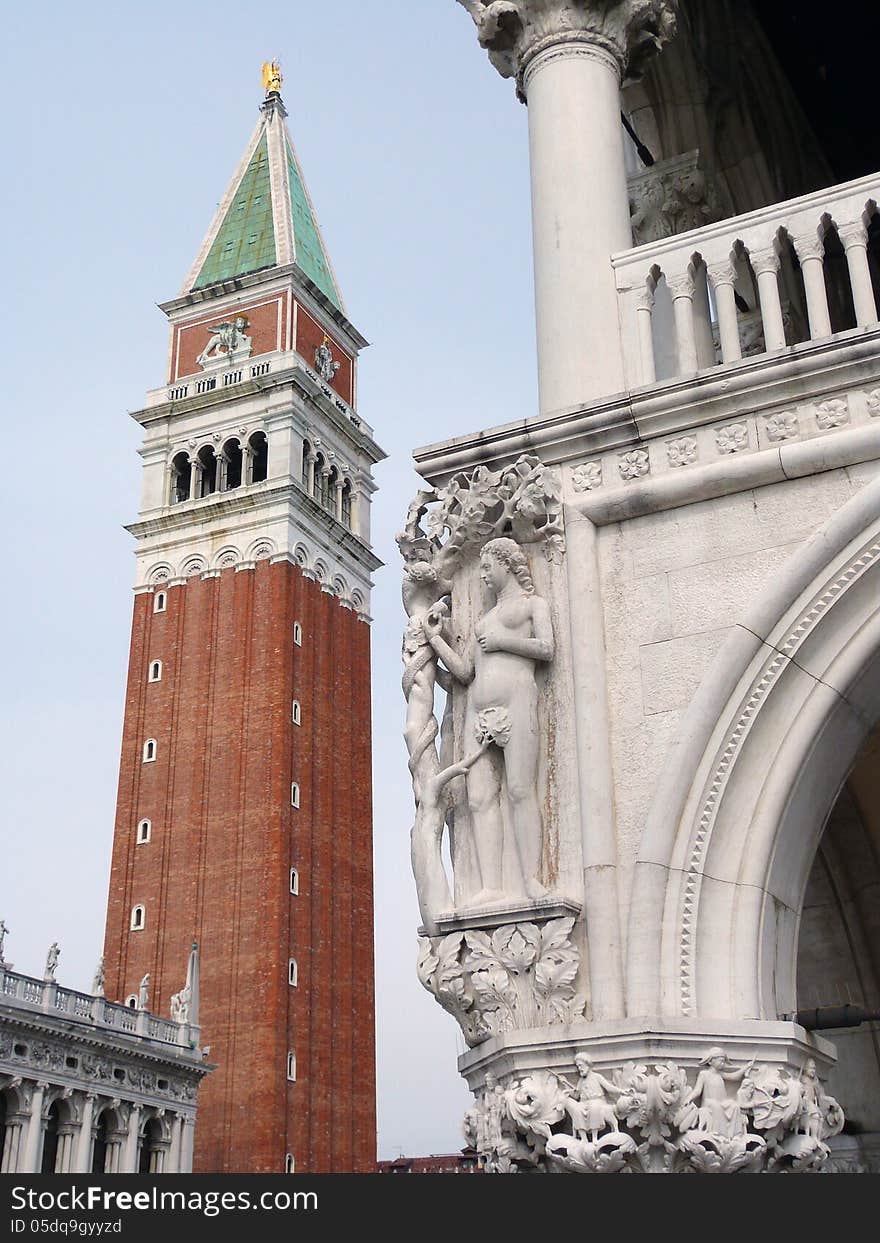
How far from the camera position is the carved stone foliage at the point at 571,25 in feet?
20.9

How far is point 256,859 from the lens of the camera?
1916 inches

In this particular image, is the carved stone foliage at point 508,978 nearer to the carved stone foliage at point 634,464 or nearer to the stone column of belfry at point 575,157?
the carved stone foliage at point 634,464

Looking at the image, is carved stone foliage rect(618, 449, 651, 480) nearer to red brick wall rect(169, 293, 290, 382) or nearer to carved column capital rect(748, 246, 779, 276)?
carved column capital rect(748, 246, 779, 276)

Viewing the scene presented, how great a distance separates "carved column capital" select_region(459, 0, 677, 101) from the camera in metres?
6.36

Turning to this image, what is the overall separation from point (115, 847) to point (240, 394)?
1789 centimetres

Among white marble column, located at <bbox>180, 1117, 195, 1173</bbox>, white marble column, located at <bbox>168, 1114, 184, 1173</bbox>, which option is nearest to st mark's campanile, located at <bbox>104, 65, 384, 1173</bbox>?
white marble column, located at <bbox>180, 1117, 195, 1173</bbox>

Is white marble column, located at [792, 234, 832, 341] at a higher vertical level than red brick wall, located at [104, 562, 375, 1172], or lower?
lower

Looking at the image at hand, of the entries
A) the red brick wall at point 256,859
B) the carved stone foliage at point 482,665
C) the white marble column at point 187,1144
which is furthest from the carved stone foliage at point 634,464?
the red brick wall at point 256,859

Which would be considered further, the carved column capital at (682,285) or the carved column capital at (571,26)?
the carved column capital at (571,26)

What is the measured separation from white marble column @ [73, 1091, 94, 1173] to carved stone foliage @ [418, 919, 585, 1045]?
36.5 m

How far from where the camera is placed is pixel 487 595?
17.7 ft

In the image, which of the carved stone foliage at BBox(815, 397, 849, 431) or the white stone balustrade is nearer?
the carved stone foliage at BBox(815, 397, 849, 431)

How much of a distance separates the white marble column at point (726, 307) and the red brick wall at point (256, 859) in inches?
1693

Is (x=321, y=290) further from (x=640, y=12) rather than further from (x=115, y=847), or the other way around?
(x=640, y=12)
